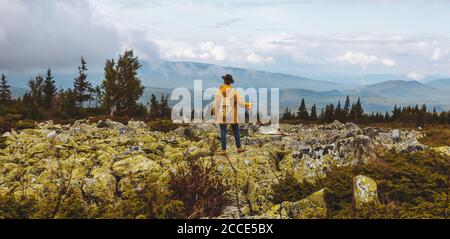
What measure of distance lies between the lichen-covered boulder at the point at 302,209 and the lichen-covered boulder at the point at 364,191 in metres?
0.82

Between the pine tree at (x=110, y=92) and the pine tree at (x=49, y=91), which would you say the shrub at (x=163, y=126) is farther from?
the pine tree at (x=49, y=91)

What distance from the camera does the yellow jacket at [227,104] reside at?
13.9 metres

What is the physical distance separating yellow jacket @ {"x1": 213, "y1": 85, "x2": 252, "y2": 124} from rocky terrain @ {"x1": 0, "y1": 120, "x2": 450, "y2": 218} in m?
1.26

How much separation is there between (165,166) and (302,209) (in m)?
4.88

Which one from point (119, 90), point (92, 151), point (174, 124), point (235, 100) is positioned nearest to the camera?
point (235, 100)

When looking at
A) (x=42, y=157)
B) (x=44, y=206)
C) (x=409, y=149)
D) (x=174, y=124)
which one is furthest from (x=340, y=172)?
(x=174, y=124)

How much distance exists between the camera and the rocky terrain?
35.9ft

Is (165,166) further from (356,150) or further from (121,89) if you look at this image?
(121,89)

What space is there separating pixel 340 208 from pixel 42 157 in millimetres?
10008

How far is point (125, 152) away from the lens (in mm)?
14570

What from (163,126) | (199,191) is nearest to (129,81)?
(163,126)

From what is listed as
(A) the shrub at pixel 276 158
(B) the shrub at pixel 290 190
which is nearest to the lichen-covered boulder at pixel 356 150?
(A) the shrub at pixel 276 158

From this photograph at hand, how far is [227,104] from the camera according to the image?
13961 mm
